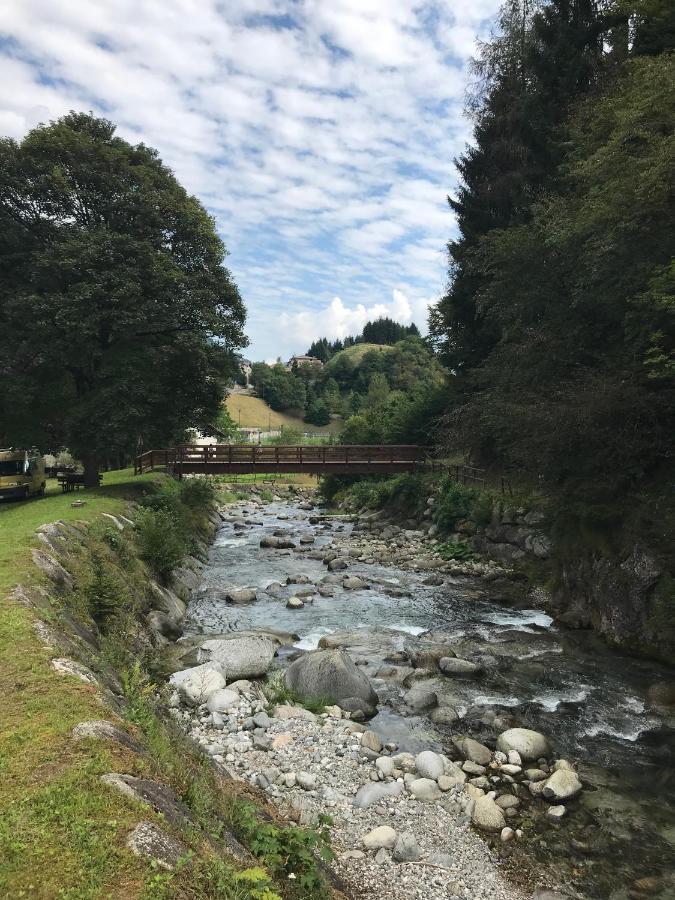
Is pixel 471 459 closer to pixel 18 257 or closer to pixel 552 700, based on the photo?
pixel 552 700

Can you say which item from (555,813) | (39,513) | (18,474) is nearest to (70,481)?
(18,474)

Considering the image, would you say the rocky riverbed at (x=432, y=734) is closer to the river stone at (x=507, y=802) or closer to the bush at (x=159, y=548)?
the river stone at (x=507, y=802)

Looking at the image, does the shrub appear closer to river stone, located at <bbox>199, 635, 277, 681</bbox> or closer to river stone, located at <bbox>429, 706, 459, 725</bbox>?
river stone, located at <bbox>199, 635, 277, 681</bbox>

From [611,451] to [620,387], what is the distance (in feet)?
5.45

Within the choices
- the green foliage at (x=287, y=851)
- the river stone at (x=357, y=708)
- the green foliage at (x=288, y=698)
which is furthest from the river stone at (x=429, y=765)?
the green foliage at (x=287, y=851)

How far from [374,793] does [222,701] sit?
352 cm

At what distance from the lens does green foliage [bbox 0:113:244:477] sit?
19.9m

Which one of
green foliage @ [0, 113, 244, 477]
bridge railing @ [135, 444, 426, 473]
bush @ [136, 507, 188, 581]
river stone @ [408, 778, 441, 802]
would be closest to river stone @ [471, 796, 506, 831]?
river stone @ [408, 778, 441, 802]

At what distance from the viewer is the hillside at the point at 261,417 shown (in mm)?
135000

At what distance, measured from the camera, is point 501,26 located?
1304 inches

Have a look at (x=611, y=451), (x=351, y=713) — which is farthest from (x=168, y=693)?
(x=611, y=451)

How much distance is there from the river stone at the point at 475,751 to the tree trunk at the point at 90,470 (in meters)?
18.7

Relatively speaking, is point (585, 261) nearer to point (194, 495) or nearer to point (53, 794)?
point (53, 794)

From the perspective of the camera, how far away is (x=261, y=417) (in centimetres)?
14288
